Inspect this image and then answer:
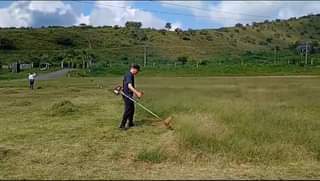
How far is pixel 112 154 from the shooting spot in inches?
462

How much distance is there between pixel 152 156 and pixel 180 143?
990mm

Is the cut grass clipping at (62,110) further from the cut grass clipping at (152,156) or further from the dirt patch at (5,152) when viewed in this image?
the cut grass clipping at (152,156)

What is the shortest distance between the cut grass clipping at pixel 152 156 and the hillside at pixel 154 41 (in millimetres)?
85633

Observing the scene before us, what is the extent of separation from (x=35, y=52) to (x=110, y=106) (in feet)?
282

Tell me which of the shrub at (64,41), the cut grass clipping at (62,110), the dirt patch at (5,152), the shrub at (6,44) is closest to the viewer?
the dirt patch at (5,152)

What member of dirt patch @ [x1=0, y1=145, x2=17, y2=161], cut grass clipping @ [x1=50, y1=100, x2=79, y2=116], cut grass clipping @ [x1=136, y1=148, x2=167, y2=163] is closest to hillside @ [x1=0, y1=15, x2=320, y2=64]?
cut grass clipping @ [x1=50, y1=100, x2=79, y2=116]

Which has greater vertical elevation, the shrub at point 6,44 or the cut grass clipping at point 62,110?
the shrub at point 6,44

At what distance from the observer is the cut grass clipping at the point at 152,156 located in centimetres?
1100

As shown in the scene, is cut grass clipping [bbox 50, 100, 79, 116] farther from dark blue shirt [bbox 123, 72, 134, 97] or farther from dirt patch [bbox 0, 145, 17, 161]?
dirt patch [bbox 0, 145, 17, 161]

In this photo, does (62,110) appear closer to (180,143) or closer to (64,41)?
(180,143)

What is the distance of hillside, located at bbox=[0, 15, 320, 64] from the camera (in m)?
103

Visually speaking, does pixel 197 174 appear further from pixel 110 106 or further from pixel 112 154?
pixel 110 106

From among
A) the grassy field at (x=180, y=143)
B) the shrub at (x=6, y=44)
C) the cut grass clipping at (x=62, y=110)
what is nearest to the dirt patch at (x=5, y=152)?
the grassy field at (x=180, y=143)

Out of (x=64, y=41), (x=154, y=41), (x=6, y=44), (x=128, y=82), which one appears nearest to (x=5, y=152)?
(x=128, y=82)
